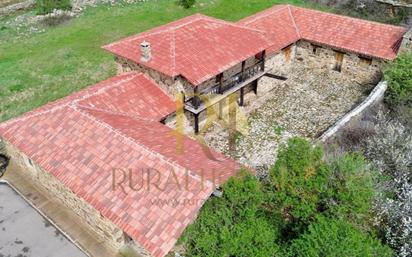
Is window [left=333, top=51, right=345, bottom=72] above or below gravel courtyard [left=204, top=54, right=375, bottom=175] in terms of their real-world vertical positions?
above

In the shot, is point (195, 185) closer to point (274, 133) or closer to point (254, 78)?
point (274, 133)

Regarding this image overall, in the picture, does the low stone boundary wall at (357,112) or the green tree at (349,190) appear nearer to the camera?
the green tree at (349,190)

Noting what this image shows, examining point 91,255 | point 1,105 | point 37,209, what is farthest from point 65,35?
point 91,255

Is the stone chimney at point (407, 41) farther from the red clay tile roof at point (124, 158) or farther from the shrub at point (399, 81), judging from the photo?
the red clay tile roof at point (124, 158)

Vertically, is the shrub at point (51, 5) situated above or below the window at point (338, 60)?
above

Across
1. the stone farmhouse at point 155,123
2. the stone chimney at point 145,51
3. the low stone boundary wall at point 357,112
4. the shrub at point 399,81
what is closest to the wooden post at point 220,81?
the stone farmhouse at point 155,123

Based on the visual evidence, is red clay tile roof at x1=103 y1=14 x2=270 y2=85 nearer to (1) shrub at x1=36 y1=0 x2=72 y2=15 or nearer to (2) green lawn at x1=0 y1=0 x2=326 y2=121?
(2) green lawn at x1=0 y1=0 x2=326 y2=121

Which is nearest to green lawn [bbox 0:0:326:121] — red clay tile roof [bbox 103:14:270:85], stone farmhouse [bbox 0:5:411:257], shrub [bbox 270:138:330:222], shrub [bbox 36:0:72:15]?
shrub [bbox 36:0:72:15]
